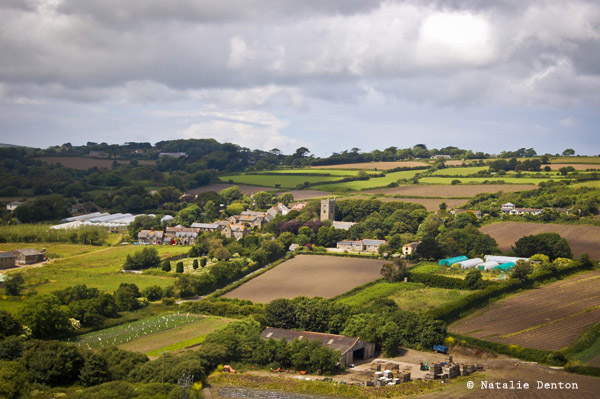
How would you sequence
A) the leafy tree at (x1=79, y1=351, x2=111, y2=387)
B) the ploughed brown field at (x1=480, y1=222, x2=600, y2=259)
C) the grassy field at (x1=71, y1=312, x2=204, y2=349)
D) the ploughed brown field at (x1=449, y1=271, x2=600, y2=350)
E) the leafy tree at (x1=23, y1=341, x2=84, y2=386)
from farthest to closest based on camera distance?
the ploughed brown field at (x1=480, y1=222, x2=600, y2=259), the ploughed brown field at (x1=449, y1=271, x2=600, y2=350), the grassy field at (x1=71, y1=312, x2=204, y2=349), the leafy tree at (x1=79, y1=351, x2=111, y2=387), the leafy tree at (x1=23, y1=341, x2=84, y2=386)

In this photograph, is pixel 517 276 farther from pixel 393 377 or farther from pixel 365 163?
pixel 365 163

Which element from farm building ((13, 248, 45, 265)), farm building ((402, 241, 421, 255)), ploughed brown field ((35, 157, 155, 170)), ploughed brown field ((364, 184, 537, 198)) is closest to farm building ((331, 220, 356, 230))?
farm building ((402, 241, 421, 255))

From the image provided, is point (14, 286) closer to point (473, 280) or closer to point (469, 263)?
point (473, 280)

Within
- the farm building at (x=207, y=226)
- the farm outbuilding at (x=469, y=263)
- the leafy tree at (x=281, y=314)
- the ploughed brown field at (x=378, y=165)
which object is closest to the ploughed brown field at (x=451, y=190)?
the ploughed brown field at (x=378, y=165)

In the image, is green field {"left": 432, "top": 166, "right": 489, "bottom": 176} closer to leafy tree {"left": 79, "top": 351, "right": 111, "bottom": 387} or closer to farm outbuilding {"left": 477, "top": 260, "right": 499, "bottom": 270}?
farm outbuilding {"left": 477, "top": 260, "right": 499, "bottom": 270}

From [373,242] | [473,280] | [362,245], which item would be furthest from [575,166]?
[473,280]
